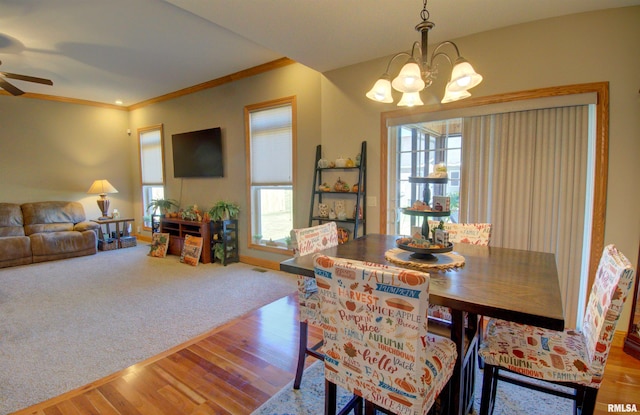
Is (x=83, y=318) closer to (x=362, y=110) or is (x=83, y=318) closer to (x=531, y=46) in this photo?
(x=362, y=110)

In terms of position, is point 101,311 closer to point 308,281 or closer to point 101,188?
point 308,281

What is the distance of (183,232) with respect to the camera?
533 cm

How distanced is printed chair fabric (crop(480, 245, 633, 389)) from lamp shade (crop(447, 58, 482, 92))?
1.05m

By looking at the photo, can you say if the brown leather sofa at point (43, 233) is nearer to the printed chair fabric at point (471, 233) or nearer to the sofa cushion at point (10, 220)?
the sofa cushion at point (10, 220)

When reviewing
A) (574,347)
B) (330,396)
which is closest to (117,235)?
(330,396)

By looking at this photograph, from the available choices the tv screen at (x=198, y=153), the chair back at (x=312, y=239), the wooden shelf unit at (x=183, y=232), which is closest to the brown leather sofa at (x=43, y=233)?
the wooden shelf unit at (x=183, y=232)

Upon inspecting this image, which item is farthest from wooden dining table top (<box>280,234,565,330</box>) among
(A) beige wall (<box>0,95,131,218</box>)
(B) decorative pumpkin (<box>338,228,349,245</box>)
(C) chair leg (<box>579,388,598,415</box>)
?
(A) beige wall (<box>0,95,131,218</box>)

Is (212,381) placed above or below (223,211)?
below

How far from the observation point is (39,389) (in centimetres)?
200

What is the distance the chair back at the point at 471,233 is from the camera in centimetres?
240

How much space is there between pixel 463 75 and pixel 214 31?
281 centimetres

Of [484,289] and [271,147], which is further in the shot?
[271,147]

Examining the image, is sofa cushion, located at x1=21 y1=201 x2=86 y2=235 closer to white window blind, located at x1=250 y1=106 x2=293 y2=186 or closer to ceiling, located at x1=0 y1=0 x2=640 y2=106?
ceiling, located at x1=0 y1=0 x2=640 y2=106

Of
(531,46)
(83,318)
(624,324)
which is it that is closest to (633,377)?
(624,324)
